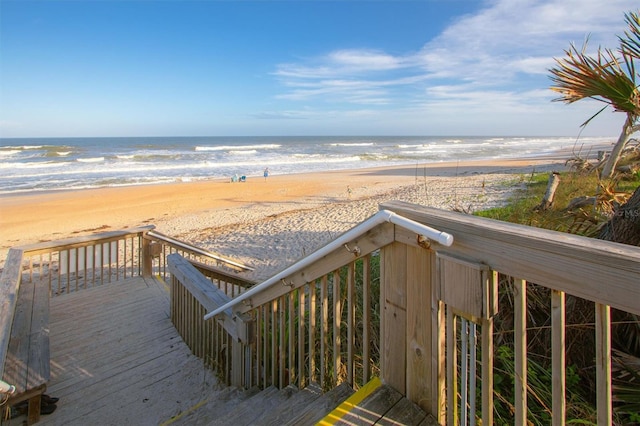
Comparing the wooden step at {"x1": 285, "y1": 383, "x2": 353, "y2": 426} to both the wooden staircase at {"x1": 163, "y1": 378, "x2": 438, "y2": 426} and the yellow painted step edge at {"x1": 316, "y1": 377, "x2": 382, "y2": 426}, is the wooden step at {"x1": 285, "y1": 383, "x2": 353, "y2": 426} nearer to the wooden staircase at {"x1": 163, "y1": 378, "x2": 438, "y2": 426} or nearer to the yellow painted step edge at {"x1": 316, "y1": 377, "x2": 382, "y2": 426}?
the wooden staircase at {"x1": 163, "y1": 378, "x2": 438, "y2": 426}

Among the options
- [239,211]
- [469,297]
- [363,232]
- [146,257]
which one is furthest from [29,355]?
[239,211]

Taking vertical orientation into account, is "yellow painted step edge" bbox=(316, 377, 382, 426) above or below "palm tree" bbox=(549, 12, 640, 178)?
below

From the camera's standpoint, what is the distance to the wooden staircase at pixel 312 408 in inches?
63.7

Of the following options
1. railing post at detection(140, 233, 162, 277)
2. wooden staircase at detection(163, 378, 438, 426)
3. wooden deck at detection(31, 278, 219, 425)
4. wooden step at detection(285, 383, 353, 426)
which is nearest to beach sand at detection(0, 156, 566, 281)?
railing post at detection(140, 233, 162, 277)

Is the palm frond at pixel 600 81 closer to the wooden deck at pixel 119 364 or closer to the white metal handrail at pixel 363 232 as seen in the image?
the white metal handrail at pixel 363 232

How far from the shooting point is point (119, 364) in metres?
3.70

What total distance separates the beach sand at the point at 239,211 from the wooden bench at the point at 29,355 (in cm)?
339

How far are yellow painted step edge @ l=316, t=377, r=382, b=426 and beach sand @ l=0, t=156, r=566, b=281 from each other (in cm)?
476

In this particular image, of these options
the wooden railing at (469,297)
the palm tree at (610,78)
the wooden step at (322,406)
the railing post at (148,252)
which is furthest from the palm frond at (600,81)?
the railing post at (148,252)

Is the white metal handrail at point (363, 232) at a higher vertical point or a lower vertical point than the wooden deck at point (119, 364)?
higher

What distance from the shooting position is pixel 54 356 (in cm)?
378

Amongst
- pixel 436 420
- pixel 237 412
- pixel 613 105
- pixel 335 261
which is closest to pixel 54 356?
pixel 237 412

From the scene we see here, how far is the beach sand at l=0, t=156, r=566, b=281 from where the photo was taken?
9352 millimetres

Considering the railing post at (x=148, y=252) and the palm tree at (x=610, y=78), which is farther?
the railing post at (x=148, y=252)
